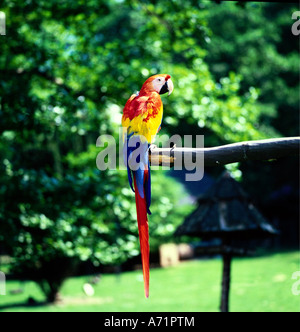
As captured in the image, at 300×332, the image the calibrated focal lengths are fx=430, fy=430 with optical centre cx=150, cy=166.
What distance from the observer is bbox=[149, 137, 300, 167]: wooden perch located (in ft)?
5.79

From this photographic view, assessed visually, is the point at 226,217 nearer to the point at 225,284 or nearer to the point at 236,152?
the point at 225,284

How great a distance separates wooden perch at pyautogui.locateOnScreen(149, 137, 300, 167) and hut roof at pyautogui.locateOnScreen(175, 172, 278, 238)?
4.61ft

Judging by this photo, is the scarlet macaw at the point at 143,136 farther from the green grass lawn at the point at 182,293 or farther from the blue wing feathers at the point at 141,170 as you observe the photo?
the green grass lawn at the point at 182,293

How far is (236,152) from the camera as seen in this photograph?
6.12ft

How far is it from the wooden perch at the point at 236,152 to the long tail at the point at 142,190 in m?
0.18

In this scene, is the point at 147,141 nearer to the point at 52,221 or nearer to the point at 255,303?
the point at 52,221

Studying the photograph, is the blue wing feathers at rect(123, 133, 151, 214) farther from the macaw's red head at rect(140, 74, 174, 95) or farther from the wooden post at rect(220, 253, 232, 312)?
the wooden post at rect(220, 253, 232, 312)

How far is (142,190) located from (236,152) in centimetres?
46

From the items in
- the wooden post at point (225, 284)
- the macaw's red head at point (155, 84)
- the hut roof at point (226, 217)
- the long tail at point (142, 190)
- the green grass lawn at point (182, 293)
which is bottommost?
the green grass lawn at point (182, 293)

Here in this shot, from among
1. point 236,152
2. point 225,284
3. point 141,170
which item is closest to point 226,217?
point 225,284

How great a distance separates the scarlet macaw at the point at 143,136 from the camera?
5.53 ft

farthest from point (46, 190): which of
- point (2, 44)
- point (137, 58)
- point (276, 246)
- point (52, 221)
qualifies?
point (276, 246)

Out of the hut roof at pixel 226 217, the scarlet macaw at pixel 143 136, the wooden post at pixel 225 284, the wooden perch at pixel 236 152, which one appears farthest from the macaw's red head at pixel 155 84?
the wooden post at pixel 225 284

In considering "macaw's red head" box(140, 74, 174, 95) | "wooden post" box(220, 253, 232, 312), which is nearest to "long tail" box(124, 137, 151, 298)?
"macaw's red head" box(140, 74, 174, 95)
